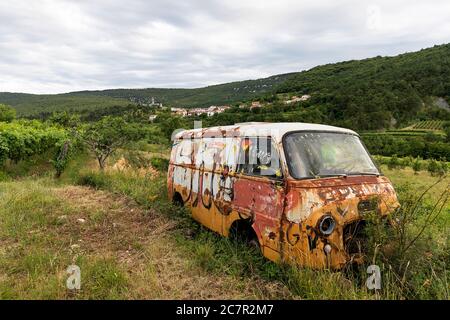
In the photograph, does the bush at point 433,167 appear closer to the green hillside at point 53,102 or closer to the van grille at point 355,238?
the van grille at point 355,238

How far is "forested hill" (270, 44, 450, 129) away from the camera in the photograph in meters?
76.7

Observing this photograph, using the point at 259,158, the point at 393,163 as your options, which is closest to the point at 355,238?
the point at 259,158

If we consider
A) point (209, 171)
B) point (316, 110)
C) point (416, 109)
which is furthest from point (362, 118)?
point (209, 171)

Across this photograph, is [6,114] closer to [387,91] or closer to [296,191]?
[296,191]

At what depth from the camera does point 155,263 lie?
4633mm

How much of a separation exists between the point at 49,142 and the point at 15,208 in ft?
36.7

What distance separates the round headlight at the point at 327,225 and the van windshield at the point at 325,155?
570 millimetres

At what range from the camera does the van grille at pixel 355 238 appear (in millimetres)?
4229

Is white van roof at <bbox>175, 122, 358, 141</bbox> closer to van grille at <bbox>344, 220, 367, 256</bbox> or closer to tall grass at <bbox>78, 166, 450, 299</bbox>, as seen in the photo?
van grille at <bbox>344, 220, 367, 256</bbox>

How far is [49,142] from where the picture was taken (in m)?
17.3

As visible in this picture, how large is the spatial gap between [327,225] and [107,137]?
15.5 metres

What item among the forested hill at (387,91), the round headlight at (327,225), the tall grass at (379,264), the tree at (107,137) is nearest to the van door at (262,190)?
the tall grass at (379,264)

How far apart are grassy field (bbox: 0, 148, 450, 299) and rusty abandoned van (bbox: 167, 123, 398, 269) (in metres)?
0.29
